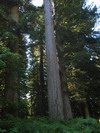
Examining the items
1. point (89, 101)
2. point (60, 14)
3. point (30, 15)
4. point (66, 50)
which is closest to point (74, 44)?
point (66, 50)

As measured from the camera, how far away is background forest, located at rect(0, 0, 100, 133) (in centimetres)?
626

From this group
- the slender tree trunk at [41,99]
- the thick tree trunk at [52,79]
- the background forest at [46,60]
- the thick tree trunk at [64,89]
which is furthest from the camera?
the slender tree trunk at [41,99]

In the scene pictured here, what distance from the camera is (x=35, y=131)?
4562mm

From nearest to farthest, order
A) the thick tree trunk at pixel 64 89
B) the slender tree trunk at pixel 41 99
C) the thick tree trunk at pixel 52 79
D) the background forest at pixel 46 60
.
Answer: the background forest at pixel 46 60 < the thick tree trunk at pixel 52 79 < the thick tree trunk at pixel 64 89 < the slender tree trunk at pixel 41 99

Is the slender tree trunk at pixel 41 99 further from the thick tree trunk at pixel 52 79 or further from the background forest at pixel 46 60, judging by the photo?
the thick tree trunk at pixel 52 79

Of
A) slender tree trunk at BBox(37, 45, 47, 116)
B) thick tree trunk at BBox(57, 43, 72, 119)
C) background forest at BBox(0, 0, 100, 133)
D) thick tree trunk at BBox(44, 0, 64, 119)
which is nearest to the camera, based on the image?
background forest at BBox(0, 0, 100, 133)

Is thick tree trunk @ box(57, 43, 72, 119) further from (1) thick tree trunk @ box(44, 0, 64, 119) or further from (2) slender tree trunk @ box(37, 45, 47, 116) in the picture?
(2) slender tree trunk @ box(37, 45, 47, 116)

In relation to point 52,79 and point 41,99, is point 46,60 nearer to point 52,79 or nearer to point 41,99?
point 52,79

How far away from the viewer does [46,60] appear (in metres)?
8.97

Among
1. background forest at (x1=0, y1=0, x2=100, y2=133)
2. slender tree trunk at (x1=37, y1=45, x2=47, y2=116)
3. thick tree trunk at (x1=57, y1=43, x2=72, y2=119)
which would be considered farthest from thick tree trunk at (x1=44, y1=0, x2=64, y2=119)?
slender tree trunk at (x1=37, y1=45, x2=47, y2=116)

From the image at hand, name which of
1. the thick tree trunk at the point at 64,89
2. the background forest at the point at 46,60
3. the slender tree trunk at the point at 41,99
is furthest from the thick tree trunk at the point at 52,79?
the slender tree trunk at the point at 41,99

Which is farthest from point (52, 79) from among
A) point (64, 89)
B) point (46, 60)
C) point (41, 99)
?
point (41, 99)

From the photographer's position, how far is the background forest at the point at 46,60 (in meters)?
6.26

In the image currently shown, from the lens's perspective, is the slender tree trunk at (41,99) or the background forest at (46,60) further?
the slender tree trunk at (41,99)
